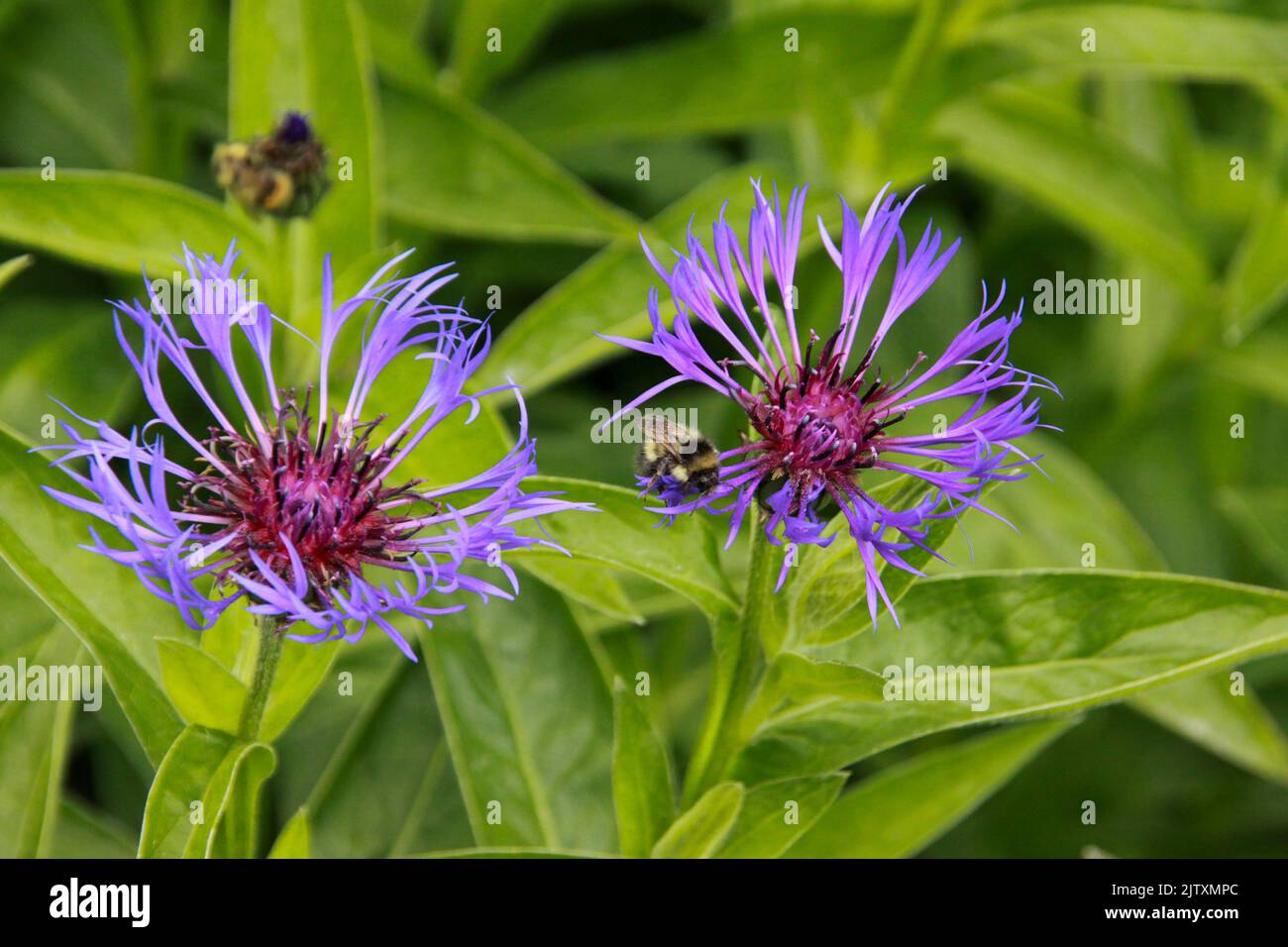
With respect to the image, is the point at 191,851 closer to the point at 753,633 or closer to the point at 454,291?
→ the point at 753,633

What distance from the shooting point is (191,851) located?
1.92 meters

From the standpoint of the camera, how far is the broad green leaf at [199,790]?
6.19ft

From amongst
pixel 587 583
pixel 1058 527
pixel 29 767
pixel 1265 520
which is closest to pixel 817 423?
pixel 587 583

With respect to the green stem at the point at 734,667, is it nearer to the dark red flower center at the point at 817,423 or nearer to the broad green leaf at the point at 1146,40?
the dark red flower center at the point at 817,423

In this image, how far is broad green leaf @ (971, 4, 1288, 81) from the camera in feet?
10.5

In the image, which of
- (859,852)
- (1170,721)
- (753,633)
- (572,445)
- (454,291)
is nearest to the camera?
(753,633)

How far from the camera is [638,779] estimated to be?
2178mm

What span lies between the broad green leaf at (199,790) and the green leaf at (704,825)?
0.60 meters

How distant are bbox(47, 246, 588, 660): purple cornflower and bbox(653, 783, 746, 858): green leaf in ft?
1.51

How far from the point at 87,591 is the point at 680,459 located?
37.6 inches

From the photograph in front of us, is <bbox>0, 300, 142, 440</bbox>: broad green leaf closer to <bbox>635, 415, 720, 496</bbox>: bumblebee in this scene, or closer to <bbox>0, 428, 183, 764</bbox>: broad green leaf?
<bbox>0, 428, 183, 764</bbox>: broad green leaf

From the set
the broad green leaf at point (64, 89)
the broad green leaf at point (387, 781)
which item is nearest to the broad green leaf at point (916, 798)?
the broad green leaf at point (387, 781)

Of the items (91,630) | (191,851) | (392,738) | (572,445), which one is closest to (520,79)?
(572,445)
